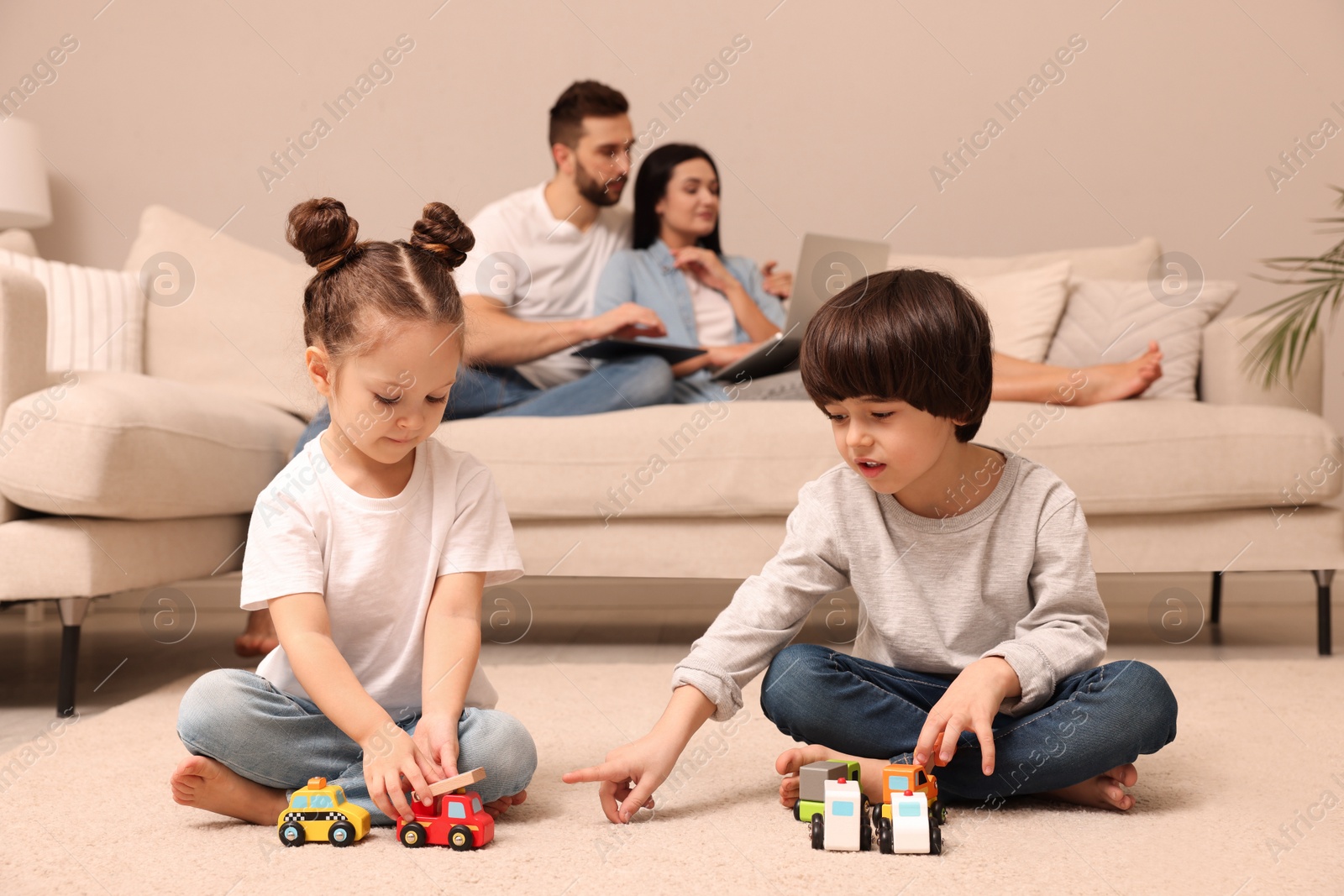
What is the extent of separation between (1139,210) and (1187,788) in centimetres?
237

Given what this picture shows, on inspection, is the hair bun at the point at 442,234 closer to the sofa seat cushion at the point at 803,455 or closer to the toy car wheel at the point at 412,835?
the toy car wheel at the point at 412,835

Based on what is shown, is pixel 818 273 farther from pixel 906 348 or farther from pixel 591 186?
pixel 906 348

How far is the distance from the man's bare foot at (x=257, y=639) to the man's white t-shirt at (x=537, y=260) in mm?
700

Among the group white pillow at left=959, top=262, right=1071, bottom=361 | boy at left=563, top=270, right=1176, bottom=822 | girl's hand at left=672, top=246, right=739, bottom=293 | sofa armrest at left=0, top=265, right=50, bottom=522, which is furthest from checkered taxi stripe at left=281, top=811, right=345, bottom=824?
white pillow at left=959, top=262, right=1071, bottom=361

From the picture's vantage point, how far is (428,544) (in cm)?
107

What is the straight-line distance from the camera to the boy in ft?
3.18

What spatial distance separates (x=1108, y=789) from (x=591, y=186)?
5.60 feet

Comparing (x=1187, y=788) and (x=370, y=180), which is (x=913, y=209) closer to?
(x=370, y=180)

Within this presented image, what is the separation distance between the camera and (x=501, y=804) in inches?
39.7

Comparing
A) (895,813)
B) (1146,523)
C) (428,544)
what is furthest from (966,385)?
(1146,523)

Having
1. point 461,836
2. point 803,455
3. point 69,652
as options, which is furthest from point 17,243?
point 461,836

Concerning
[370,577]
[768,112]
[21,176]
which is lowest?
[370,577]

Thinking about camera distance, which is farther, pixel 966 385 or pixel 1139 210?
pixel 1139 210

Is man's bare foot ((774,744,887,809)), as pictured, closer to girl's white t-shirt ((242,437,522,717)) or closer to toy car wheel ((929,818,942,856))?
toy car wheel ((929,818,942,856))
